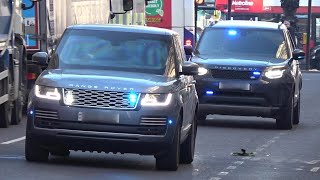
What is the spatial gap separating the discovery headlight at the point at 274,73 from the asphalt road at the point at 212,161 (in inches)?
38.7

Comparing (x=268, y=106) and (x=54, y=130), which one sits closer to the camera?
(x=54, y=130)

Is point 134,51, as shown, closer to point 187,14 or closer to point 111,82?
point 111,82

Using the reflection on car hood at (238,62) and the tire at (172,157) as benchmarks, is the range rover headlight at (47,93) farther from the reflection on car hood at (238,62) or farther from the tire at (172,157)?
the reflection on car hood at (238,62)

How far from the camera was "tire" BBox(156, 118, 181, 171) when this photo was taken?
1227 centimetres

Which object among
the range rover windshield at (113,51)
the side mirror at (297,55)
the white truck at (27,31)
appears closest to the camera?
the range rover windshield at (113,51)

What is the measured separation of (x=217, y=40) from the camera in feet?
69.8

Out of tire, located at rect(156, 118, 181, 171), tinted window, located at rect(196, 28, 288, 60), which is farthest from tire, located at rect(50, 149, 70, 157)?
tinted window, located at rect(196, 28, 288, 60)

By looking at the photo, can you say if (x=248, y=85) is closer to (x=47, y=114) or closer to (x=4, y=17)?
(x=4, y=17)

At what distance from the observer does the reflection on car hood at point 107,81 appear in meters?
12.0

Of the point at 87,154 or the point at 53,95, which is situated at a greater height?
the point at 53,95

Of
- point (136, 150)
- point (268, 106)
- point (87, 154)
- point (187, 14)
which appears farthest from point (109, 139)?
point (187, 14)

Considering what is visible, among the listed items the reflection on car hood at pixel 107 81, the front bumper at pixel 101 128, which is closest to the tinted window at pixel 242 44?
the reflection on car hood at pixel 107 81

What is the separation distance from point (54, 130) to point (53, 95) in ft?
1.28

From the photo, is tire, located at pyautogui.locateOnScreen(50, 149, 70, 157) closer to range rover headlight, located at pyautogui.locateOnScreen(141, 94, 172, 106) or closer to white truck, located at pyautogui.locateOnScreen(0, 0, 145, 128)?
range rover headlight, located at pyautogui.locateOnScreen(141, 94, 172, 106)
